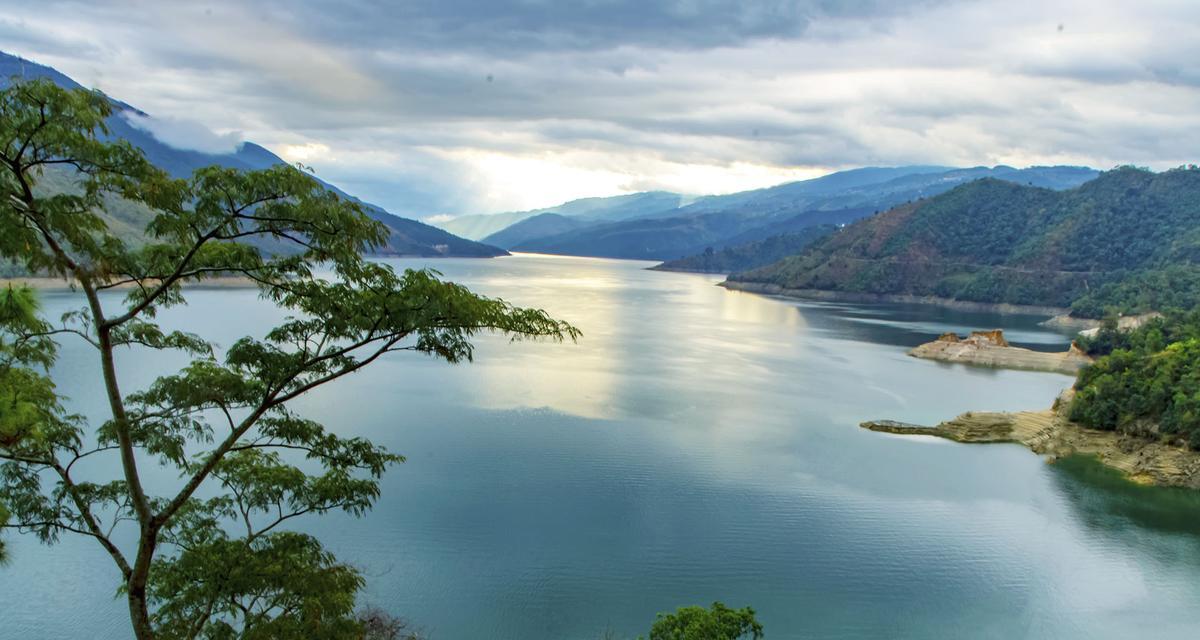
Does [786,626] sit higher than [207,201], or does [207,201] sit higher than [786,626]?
[207,201]

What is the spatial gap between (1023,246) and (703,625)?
5272 inches

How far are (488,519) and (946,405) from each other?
32222 millimetres

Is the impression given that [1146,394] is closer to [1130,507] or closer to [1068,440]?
[1068,440]

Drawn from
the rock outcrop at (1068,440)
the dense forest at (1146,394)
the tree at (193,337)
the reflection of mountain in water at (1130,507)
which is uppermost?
the tree at (193,337)

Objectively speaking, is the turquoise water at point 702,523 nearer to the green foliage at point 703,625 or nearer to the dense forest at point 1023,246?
the green foliage at point 703,625

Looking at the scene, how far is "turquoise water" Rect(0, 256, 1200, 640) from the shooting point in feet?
56.7

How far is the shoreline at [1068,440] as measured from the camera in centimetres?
3036

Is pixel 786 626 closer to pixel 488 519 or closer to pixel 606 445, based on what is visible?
pixel 488 519

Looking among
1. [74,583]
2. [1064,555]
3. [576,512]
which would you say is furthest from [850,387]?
[74,583]

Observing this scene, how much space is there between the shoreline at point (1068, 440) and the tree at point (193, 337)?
32534 millimetres

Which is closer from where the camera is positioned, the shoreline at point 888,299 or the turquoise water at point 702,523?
the turquoise water at point 702,523

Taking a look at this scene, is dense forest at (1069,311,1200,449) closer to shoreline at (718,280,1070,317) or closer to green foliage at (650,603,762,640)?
green foliage at (650,603,762,640)

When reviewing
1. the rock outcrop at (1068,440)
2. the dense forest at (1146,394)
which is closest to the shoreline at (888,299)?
the dense forest at (1146,394)

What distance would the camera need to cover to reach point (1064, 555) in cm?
2245
